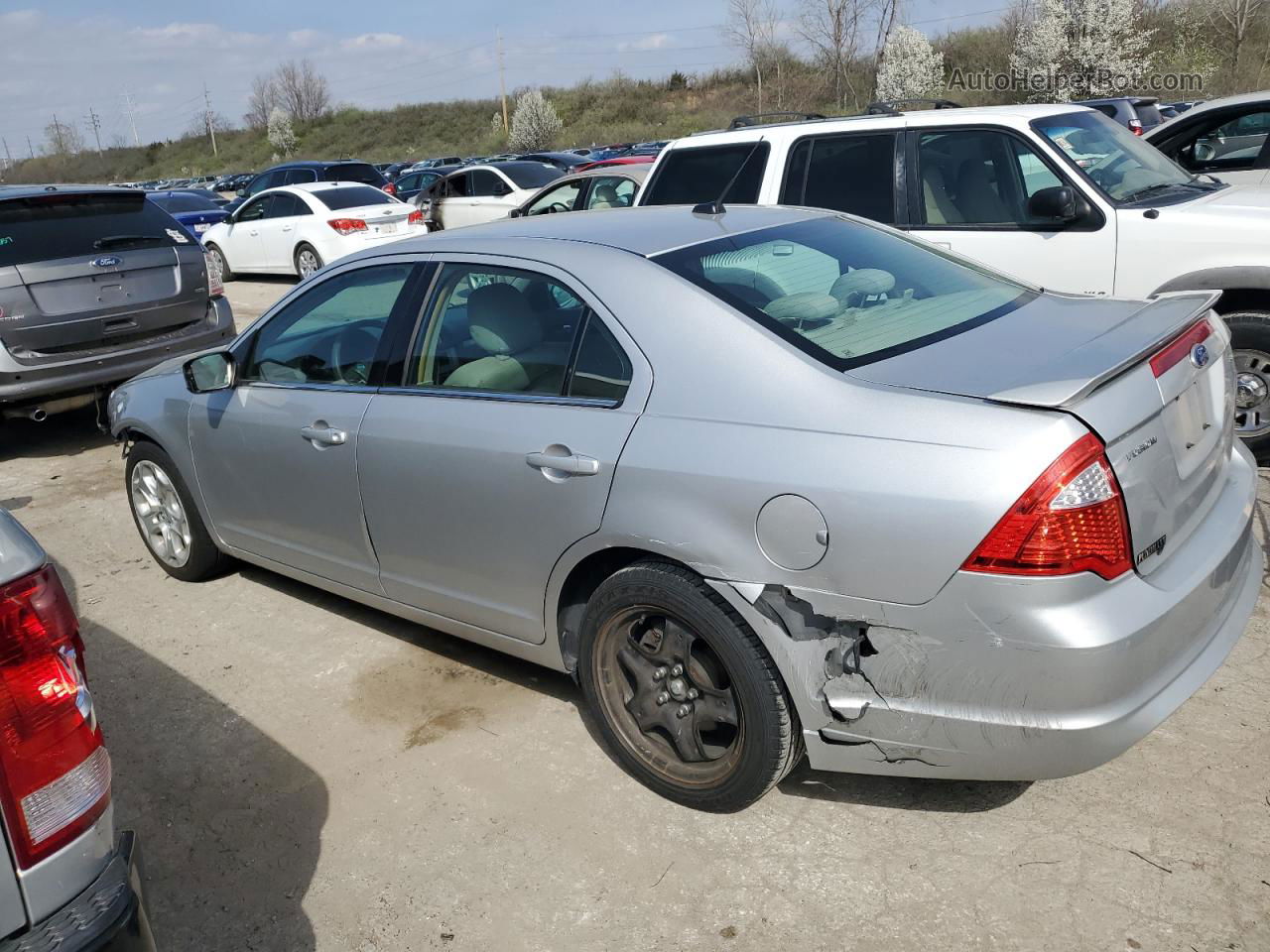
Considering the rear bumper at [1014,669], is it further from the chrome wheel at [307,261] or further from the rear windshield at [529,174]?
the rear windshield at [529,174]

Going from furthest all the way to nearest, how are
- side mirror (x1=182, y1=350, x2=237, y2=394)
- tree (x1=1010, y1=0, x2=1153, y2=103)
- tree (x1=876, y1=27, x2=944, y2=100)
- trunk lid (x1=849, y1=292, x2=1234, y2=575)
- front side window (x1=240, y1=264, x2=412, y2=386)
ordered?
tree (x1=876, y1=27, x2=944, y2=100), tree (x1=1010, y1=0, x2=1153, y2=103), side mirror (x1=182, y1=350, x2=237, y2=394), front side window (x1=240, y1=264, x2=412, y2=386), trunk lid (x1=849, y1=292, x2=1234, y2=575)

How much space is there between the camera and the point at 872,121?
6379 millimetres

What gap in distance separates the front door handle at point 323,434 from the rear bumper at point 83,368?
12.3 ft

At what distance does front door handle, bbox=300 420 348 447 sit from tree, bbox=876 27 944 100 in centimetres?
3455

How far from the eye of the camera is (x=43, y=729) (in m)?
1.96

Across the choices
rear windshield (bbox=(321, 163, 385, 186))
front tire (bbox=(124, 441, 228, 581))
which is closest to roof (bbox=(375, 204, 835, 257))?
front tire (bbox=(124, 441, 228, 581))

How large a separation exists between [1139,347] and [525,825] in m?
2.20

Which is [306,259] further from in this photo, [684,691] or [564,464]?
[684,691]

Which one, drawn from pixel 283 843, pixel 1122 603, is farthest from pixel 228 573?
pixel 1122 603

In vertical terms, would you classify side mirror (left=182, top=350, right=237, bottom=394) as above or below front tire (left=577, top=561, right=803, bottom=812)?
above

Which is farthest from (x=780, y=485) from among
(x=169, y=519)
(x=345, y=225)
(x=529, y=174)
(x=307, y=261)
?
(x=529, y=174)

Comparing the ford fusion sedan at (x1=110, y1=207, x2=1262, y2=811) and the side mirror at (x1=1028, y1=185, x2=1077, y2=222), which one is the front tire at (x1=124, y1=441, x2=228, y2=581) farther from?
the side mirror at (x1=1028, y1=185, x2=1077, y2=222)

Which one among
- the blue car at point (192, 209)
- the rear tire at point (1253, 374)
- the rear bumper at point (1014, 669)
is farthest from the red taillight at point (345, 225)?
the rear bumper at point (1014, 669)

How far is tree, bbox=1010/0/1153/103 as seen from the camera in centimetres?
3478
